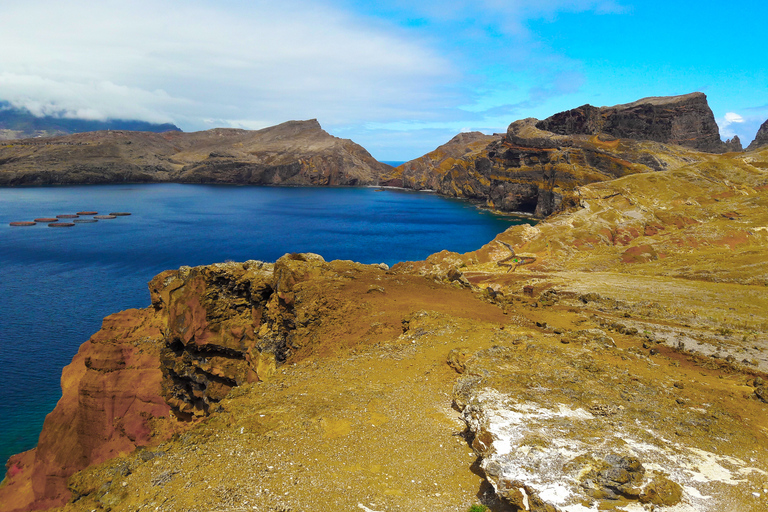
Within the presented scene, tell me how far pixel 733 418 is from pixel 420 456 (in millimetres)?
9835

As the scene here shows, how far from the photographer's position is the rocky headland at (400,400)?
9.88m

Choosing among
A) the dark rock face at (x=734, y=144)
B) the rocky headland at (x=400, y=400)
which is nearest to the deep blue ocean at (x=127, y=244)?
the rocky headland at (x=400, y=400)

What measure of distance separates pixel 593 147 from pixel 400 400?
143 meters

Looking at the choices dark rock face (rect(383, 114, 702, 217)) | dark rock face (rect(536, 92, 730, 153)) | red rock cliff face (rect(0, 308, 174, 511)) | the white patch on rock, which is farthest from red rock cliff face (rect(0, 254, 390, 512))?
dark rock face (rect(536, 92, 730, 153))

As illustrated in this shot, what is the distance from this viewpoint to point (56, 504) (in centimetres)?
2117

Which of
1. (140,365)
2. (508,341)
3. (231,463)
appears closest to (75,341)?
(140,365)

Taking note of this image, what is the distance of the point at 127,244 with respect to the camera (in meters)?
86.2

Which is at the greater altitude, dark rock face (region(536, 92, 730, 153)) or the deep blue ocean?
dark rock face (region(536, 92, 730, 153))

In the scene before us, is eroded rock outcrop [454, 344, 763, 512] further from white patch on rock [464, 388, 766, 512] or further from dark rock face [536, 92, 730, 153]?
dark rock face [536, 92, 730, 153]

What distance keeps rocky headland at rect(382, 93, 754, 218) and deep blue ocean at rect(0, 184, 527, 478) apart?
48.7 ft

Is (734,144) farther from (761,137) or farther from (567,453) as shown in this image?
(567,453)

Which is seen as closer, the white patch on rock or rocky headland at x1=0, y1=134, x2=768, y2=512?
the white patch on rock

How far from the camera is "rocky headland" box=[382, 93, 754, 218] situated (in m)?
127

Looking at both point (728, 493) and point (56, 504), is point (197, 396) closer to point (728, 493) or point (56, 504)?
point (56, 504)
